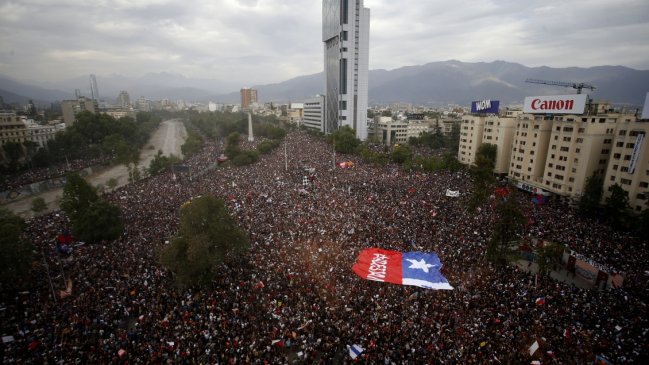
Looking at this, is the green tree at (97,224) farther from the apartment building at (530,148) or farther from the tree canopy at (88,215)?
the apartment building at (530,148)

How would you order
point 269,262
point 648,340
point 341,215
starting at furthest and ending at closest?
point 341,215 < point 269,262 < point 648,340

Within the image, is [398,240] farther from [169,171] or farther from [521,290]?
[169,171]

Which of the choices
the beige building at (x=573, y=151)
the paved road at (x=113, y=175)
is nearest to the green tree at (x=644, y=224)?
the beige building at (x=573, y=151)

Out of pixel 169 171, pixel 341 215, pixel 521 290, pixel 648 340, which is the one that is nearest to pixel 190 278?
pixel 341 215

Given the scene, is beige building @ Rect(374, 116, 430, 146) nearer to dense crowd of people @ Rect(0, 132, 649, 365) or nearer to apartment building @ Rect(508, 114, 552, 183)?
apartment building @ Rect(508, 114, 552, 183)

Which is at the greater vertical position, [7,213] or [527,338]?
[7,213]

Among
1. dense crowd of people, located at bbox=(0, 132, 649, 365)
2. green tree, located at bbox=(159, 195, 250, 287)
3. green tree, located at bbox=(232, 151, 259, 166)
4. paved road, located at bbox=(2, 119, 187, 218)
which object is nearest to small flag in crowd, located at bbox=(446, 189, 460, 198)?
dense crowd of people, located at bbox=(0, 132, 649, 365)

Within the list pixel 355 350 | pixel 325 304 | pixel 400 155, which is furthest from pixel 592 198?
pixel 400 155
